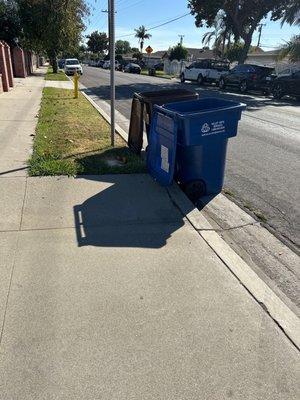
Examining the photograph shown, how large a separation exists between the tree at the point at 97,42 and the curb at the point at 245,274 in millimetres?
139251

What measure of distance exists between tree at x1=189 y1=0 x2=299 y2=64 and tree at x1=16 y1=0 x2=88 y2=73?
1044 cm

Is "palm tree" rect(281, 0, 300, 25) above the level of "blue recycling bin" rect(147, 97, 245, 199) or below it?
above

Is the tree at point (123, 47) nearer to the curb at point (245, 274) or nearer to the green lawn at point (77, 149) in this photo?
the green lawn at point (77, 149)

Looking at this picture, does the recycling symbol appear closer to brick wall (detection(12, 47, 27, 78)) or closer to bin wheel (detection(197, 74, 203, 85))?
brick wall (detection(12, 47, 27, 78))

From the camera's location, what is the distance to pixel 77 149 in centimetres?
771

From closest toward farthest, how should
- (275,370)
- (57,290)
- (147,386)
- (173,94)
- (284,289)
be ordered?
(147,386) < (275,370) < (57,290) < (284,289) < (173,94)

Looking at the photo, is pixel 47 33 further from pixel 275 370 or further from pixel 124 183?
pixel 275 370

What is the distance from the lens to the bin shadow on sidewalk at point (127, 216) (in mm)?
4270

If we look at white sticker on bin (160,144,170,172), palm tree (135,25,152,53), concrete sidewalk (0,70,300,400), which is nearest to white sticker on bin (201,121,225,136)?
white sticker on bin (160,144,170,172)

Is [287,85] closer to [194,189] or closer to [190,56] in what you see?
[194,189]

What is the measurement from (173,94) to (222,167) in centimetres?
229

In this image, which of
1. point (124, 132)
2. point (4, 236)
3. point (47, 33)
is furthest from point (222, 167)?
point (47, 33)

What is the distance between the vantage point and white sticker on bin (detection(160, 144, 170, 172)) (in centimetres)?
561

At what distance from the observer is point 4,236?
4.24 metres
